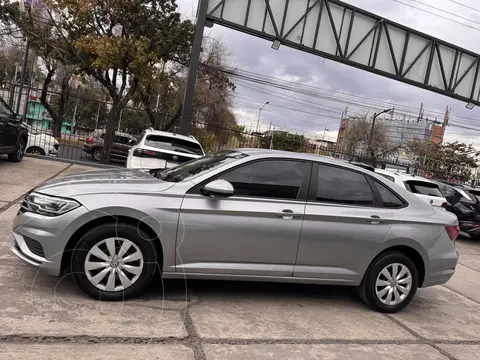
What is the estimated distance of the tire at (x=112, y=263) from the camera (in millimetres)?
4047

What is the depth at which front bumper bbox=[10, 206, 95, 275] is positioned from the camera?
399 cm

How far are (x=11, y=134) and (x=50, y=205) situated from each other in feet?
26.4

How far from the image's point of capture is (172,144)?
1002 centimetres

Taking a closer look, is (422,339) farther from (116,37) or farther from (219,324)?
(116,37)

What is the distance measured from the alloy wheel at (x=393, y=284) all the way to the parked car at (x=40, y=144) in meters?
13.8

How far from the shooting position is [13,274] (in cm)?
451

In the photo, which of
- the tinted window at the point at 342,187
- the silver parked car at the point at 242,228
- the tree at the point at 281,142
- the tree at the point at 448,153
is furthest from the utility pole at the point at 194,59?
the tree at the point at 448,153

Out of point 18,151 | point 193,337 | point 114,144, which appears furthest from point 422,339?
point 114,144

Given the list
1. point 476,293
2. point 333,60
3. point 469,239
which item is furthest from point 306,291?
point 333,60

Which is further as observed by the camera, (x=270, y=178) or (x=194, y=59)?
(x=194, y=59)

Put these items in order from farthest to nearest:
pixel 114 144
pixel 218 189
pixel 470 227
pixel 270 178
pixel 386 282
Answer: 1. pixel 114 144
2. pixel 470 227
3. pixel 386 282
4. pixel 270 178
5. pixel 218 189

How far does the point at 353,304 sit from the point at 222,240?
6.24ft

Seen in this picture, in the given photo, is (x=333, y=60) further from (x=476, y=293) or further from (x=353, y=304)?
(x=353, y=304)

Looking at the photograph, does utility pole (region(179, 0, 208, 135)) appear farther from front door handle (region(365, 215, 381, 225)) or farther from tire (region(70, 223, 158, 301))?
tire (region(70, 223, 158, 301))
